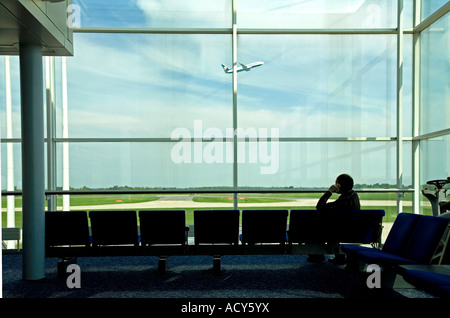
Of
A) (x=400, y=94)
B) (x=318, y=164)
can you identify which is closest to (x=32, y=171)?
(x=318, y=164)

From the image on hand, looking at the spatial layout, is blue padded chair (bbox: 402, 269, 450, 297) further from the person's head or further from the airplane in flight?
the airplane in flight

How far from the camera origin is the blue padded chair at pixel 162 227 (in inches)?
158

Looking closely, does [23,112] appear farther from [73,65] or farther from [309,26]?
[309,26]

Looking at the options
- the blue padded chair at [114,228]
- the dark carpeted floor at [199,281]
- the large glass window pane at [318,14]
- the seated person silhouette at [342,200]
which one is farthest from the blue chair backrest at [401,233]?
the large glass window pane at [318,14]

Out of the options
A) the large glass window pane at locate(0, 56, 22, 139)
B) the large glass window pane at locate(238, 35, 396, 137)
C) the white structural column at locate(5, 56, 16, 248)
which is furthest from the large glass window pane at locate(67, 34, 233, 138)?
the white structural column at locate(5, 56, 16, 248)

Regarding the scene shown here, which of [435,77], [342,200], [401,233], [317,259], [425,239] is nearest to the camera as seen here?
[425,239]

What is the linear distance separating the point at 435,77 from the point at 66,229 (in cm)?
637

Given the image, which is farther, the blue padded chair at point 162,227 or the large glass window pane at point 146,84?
the large glass window pane at point 146,84

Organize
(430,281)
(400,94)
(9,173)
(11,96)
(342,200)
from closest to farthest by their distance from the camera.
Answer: (430,281), (342,200), (9,173), (11,96), (400,94)

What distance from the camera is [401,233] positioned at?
3.79 metres

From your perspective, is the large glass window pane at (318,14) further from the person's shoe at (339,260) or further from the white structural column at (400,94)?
the person's shoe at (339,260)

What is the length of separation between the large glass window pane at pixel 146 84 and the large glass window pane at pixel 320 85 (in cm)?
53

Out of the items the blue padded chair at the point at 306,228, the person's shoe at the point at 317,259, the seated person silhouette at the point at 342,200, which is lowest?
the person's shoe at the point at 317,259

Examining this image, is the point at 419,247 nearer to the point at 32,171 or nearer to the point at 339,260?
the point at 339,260
